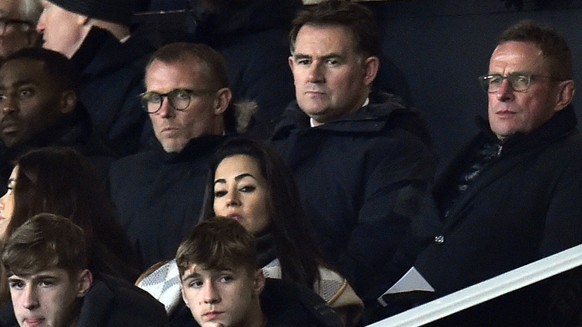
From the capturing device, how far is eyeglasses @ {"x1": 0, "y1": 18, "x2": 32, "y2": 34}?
6590 mm

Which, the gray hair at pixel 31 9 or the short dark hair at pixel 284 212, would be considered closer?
the short dark hair at pixel 284 212

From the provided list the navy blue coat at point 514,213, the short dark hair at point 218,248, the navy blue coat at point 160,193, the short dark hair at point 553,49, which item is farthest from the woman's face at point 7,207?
the short dark hair at point 553,49

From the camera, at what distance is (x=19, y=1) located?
22.4ft

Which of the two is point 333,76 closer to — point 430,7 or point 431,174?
point 431,174

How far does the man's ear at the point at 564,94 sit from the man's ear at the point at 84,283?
1.53 m

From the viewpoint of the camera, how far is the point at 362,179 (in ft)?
17.1

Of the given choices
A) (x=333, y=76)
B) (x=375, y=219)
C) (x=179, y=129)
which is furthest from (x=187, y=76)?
(x=375, y=219)

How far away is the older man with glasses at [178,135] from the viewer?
549 cm

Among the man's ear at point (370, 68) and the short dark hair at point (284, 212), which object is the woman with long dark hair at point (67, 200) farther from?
the man's ear at point (370, 68)

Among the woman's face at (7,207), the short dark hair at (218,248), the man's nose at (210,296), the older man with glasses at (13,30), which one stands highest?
the older man with glasses at (13,30)

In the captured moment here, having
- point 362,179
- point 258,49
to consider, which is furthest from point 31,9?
point 362,179

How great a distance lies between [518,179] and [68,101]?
2.11 metres

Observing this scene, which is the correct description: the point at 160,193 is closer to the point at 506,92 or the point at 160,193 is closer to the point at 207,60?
the point at 207,60

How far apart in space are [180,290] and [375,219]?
713 mm
